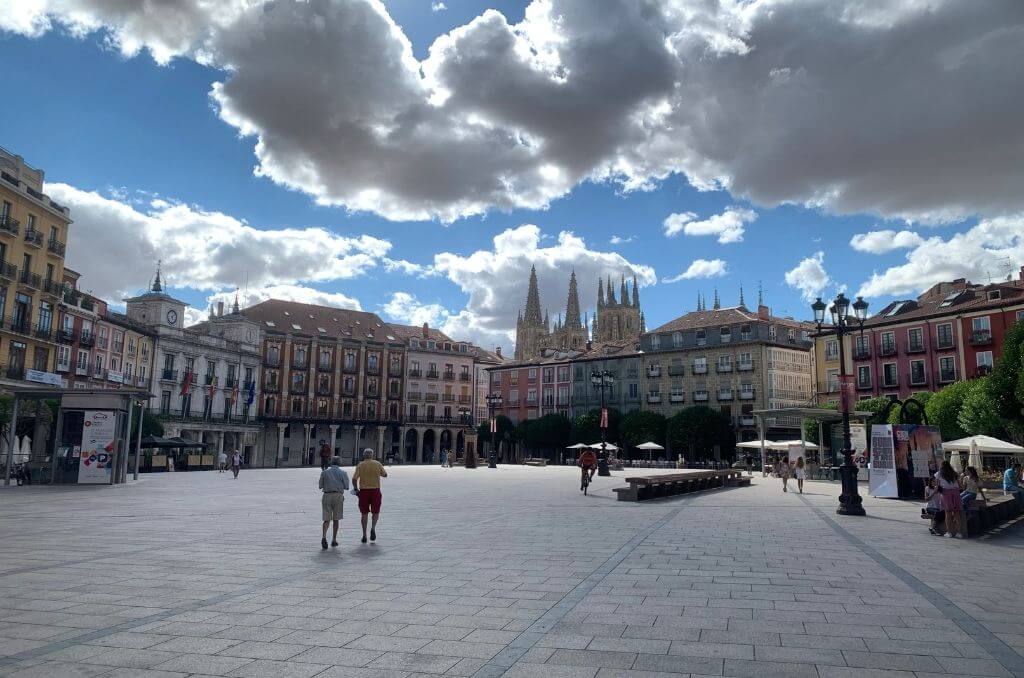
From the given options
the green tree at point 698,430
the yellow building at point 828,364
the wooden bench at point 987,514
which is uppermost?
the yellow building at point 828,364

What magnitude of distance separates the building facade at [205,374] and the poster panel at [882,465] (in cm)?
5047

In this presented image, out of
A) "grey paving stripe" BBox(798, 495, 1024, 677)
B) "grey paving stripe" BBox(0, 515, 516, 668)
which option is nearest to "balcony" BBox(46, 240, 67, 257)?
"grey paving stripe" BBox(0, 515, 516, 668)

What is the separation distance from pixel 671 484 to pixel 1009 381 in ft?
58.5

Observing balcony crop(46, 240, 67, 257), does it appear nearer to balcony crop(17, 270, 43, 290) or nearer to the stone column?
balcony crop(17, 270, 43, 290)

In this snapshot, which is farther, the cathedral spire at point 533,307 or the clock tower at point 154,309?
the cathedral spire at point 533,307

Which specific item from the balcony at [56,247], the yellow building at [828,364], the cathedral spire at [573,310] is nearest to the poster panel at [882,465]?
the yellow building at [828,364]

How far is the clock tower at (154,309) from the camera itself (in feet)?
213

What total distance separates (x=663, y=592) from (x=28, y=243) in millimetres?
47678

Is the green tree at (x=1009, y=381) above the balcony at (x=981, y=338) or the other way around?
the other way around

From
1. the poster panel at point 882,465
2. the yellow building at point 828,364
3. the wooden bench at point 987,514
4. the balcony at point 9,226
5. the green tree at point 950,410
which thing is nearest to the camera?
the wooden bench at point 987,514

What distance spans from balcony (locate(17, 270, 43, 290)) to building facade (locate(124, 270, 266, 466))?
12209 millimetres

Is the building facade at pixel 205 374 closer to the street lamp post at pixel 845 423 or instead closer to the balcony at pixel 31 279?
the balcony at pixel 31 279

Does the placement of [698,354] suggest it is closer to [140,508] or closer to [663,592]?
[140,508]

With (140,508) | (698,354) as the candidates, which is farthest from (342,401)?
(140,508)
